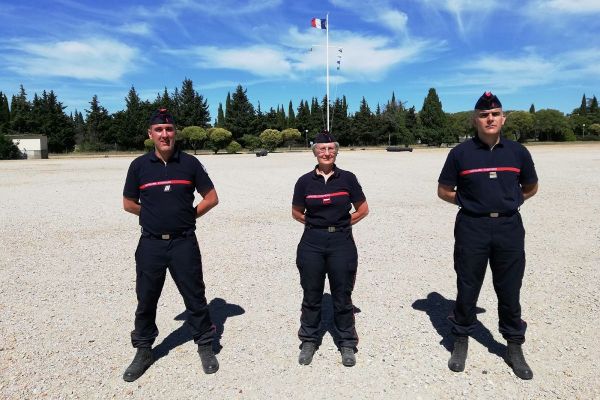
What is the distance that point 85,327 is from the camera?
4.30 metres

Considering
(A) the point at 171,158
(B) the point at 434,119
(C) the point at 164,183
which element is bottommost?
(C) the point at 164,183

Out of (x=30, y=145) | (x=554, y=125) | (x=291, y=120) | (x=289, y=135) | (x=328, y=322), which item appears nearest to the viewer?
(x=328, y=322)

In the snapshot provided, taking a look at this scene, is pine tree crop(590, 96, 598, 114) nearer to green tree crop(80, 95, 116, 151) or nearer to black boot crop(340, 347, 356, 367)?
green tree crop(80, 95, 116, 151)

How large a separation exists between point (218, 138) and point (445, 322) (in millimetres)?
54168

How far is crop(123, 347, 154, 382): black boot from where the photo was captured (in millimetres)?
3357

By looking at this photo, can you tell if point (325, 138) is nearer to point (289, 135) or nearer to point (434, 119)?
point (289, 135)

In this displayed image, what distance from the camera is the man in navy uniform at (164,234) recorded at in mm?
3373

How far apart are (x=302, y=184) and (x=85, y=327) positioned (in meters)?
2.74

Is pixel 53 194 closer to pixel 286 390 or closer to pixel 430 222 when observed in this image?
pixel 430 222

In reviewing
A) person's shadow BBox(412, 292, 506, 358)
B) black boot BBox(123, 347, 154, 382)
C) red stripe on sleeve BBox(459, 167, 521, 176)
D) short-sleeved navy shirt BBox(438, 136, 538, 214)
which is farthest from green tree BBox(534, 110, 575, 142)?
black boot BBox(123, 347, 154, 382)

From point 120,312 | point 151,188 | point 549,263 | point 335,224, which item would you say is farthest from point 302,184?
point 549,263

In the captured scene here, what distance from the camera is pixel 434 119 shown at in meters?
73.6

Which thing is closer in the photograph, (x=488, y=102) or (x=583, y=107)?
(x=488, y=102)

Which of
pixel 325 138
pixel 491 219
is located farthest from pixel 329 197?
pixel 491 219
